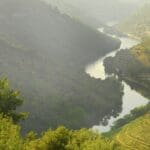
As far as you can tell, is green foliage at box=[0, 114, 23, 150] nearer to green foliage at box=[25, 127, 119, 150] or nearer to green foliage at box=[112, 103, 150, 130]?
green foliage at box=[25, 127, 119, 150]

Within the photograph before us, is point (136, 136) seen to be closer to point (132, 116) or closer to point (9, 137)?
point (132, 116)

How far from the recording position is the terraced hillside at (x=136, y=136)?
12039 centimetres

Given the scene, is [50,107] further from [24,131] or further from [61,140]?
[61,140]

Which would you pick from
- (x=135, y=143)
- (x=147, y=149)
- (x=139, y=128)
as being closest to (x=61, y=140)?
(x=147, y=149)

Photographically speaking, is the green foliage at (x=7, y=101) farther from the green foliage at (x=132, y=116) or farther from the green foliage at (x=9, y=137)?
the green foliage at (x=132, y=116)

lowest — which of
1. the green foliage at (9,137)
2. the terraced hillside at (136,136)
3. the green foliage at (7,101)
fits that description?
the green foliage at (9,137)

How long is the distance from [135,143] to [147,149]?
8.91 metres

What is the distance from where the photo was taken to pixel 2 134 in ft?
196

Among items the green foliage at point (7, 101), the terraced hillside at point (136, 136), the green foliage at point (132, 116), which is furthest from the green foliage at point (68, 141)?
the green foliage at point (132, 116)

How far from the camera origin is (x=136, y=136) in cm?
13212

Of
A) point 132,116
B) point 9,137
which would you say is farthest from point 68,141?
point 132,116

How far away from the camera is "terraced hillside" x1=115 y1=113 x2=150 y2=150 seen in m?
120

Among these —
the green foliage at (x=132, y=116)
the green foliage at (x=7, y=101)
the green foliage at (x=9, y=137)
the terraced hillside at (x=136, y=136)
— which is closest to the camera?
the green foliage at (x=9, y=137)

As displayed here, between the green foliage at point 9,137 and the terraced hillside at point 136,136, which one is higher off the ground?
the terraced hillside at point 136,136
